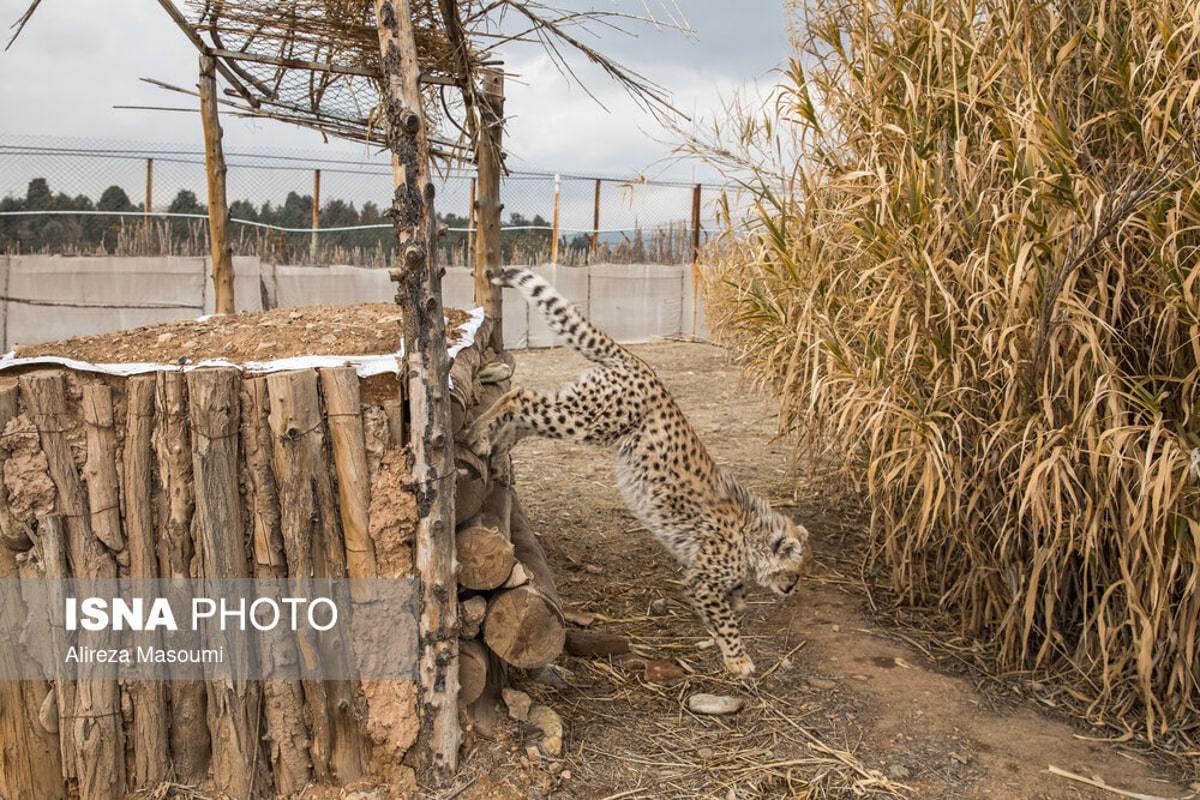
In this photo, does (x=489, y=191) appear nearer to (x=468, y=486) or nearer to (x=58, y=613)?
(x=468, y=486)

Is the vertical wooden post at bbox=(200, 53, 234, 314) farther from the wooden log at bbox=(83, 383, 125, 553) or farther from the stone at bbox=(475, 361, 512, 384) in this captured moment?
the wooden log at bbox=(83, 383, 125, 553)

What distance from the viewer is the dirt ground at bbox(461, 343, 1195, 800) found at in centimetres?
295

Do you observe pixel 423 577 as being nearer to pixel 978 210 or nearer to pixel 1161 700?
pixel 978 210

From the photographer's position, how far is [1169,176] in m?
2.89

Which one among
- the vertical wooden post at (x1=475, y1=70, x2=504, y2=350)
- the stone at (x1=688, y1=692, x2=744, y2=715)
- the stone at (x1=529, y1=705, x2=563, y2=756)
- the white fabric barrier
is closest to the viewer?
the stone at (x1=529, y1=705, x2=563, y2=756)

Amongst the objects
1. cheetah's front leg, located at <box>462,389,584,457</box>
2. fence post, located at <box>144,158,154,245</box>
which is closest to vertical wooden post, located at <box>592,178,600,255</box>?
fence post, located at <box>144,158,154,245</box>

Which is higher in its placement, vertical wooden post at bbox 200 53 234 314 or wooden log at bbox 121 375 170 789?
vertical wooden post at bbox 200 53 234 314

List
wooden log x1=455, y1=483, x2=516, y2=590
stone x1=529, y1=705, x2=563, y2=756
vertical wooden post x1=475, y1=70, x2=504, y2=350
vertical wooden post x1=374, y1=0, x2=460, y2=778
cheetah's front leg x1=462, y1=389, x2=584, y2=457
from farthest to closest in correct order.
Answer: vertical wooden post x1=475, y1=70, x2=504, y2=350, cheetah's front leg x1=462, y1=389, x2=584, y2=457, stone x1=529, y1=705, x2=563, y2=756, wooden log x1=455, y1=483, x2=516, y2=590, vertical wooden post x1=374, y1=0, x2=460, y2=778

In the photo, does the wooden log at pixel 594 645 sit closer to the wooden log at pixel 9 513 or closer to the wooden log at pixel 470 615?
the wooden log at pixel 470 615

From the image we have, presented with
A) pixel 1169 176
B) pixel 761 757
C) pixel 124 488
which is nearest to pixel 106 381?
pixel 124 488

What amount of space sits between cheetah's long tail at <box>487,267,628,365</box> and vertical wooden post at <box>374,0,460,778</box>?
108 centimetres


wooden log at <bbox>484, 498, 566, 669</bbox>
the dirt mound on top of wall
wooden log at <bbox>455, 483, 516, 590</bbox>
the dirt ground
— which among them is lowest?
the dirt ground

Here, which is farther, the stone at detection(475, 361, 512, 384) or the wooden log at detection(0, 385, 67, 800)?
the stone at detection(475, 361, 512, 384)

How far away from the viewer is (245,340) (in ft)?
10.3
